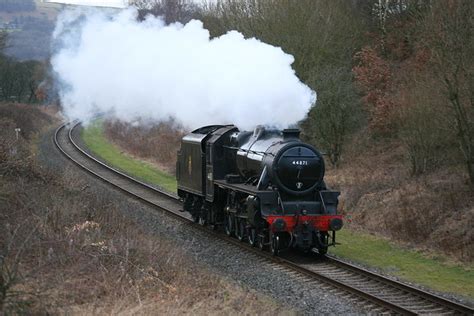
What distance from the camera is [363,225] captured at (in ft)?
65.4

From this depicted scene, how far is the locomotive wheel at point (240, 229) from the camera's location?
57.5 ft

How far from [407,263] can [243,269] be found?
12.1ft

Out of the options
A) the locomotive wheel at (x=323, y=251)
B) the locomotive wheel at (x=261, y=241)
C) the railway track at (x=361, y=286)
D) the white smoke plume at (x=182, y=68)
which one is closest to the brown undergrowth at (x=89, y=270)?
the railway track at (x=361, y=286)

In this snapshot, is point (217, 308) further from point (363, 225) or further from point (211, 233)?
point (363, 225)

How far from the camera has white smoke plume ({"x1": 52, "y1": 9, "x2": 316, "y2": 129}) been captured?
1806cm

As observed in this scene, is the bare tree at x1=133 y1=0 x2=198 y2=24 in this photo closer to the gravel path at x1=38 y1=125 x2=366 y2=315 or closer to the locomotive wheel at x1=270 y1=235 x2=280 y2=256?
the gravel path at x1=38 y1=125 x2=366 y2=315

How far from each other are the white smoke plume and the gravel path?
341 cm

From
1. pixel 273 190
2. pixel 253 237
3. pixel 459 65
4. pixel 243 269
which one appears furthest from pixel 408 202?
pixel 243 269

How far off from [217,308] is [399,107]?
46.5 ft

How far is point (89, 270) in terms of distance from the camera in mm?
11133

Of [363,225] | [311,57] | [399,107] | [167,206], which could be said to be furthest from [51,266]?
[311,57]

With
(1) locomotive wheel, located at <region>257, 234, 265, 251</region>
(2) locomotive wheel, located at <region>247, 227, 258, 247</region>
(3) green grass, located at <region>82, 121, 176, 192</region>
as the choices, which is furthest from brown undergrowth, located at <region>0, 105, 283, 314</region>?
(3) green grass, located at <region>82, 121, 176, 192</region>

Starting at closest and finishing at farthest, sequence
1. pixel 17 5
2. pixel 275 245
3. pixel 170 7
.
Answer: pixel 275 245 < pixel 170 7 < pixel 17 5

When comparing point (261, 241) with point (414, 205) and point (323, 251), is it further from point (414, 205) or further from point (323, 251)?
point (414, 205)
